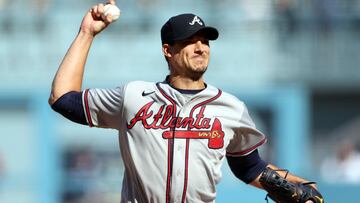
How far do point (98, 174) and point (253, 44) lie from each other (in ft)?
11.1

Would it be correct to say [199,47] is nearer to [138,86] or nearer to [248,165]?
[138,86]

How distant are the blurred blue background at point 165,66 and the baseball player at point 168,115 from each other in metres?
11.1

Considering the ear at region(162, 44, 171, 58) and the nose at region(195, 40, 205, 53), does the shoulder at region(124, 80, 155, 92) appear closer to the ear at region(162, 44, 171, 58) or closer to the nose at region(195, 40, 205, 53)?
the ear at region(162, 44, 171, 58)

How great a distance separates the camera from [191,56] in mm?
4855

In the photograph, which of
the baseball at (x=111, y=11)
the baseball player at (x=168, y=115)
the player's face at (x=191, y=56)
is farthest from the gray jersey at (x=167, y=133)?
the baseball at (x=111, y=11)

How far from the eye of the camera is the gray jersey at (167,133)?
4.82 m

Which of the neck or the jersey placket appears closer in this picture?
the jersey placket

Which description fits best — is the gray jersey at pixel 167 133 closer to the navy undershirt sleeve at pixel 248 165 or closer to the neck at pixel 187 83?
the neck at pixel 187 83

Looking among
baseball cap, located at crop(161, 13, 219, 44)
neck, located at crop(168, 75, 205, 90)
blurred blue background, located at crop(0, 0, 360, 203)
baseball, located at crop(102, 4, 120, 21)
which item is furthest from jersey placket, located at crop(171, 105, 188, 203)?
blurred blue background, located at crop(0, 0, 360, 203)

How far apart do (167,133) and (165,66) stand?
38.8 ft

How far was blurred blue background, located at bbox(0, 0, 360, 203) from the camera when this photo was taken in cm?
1644

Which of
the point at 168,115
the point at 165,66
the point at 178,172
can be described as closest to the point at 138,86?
the point at 168,115

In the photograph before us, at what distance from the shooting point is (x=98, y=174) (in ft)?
51.0

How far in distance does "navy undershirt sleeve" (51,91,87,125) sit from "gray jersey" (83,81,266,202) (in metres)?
0.03
